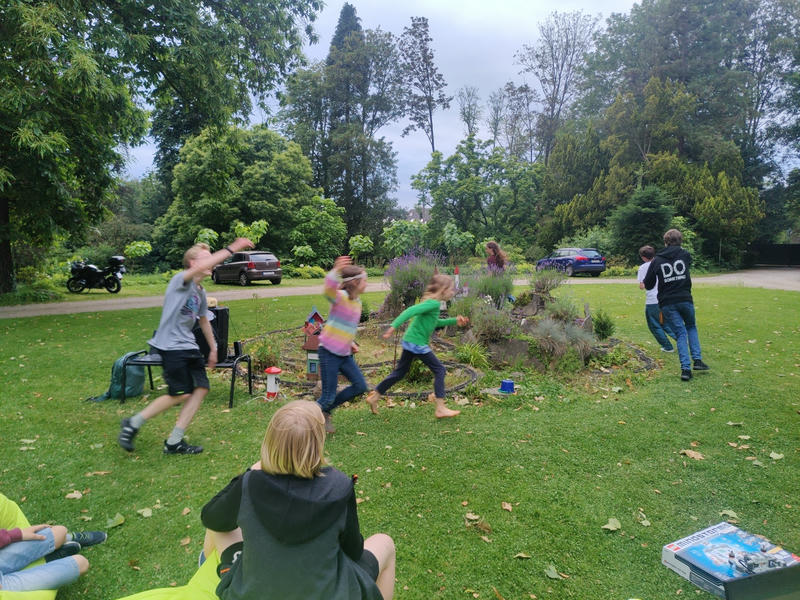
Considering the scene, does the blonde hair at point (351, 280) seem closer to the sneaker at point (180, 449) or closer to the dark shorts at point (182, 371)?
the dark shorts at point (182, 371)

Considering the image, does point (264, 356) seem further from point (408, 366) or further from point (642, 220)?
point (642, 220)

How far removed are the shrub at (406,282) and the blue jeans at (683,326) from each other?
4.44m

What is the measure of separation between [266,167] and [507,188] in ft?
55.0

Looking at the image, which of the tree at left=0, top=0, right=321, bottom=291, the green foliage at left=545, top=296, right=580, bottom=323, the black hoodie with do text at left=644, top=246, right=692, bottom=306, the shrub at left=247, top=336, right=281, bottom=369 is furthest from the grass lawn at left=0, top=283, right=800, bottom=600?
the tree at left=0, top=0, right=321, bottom=291

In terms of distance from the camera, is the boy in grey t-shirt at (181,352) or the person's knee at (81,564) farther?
the boy in grey t-shirt at (181,352)

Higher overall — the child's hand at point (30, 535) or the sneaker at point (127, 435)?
the child's hand at point (30, 535)

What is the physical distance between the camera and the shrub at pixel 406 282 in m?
9.55

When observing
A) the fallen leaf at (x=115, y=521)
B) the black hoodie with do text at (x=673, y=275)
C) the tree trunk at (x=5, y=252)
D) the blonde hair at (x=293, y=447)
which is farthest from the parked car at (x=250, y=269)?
the blonde hair at (x=293, y=447)

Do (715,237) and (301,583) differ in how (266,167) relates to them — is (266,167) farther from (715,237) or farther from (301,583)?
(301,583)

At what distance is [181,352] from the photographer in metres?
4.09

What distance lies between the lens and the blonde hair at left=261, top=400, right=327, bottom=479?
1695mm

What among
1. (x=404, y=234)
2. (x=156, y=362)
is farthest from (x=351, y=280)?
(x=404, y=234)

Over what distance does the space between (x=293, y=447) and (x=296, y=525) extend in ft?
0.85

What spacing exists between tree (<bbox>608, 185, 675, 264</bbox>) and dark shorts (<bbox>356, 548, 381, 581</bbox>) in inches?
1076
